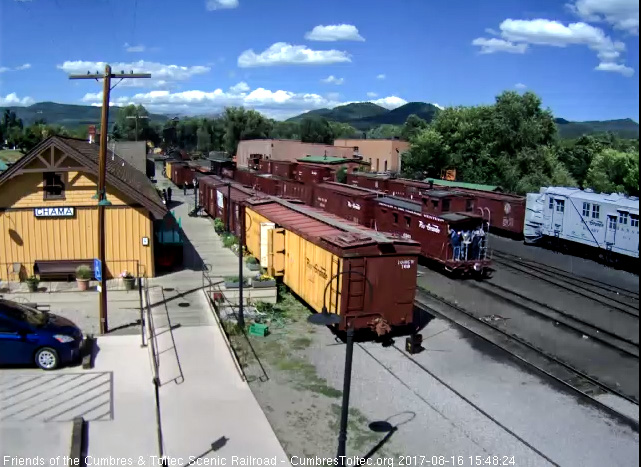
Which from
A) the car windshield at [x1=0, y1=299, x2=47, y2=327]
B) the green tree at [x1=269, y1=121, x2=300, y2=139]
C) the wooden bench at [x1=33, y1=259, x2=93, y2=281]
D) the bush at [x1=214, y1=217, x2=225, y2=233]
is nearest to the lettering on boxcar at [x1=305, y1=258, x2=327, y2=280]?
the car windshield at [x1=0, y1=299, x2=47, y2=327]

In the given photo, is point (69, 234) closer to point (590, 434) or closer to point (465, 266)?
point (465, 266)

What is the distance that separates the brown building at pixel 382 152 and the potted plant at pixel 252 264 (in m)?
54.1

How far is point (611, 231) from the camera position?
1113 inches

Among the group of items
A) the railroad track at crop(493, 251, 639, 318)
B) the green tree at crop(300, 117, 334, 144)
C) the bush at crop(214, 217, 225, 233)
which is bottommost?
the railroad track at crop(493, 251, 639, 318)

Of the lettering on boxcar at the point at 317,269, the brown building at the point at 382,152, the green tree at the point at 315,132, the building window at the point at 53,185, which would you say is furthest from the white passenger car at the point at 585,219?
the green tree at the point at 315,132

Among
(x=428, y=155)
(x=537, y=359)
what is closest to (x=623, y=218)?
(x=537, y=359)

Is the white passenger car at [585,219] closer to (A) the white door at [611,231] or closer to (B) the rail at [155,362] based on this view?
(A) the white door at [611,231]

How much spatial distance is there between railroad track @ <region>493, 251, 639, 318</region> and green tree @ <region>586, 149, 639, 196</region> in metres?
17.9

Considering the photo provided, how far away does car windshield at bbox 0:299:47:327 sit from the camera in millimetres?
13250

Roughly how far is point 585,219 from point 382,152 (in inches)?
2003

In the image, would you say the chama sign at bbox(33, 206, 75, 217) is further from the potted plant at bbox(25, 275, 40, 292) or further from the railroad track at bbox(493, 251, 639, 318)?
the railroad track at bbox(493, 251, 639, 318)

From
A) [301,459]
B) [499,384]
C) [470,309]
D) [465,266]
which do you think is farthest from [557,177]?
[301,459]

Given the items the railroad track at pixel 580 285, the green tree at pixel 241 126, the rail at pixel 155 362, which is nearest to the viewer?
the rail at pixel 155 362

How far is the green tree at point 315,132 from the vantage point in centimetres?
13250
